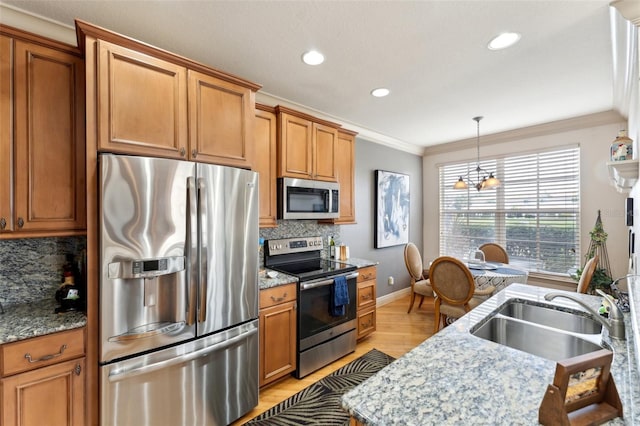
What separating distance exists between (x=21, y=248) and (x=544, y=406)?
2695mm

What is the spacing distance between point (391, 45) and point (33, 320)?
9.17 ft

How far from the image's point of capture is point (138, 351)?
1.56 m

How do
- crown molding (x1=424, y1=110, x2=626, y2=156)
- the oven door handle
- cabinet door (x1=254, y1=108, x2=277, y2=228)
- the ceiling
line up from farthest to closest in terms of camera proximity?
1. crown molding (x1=424, y1=110, x2=626, y2=156)
2. cabinet door (x1=254, y1=108, x2=277, y2=228)
3. the oven door handle
4. the ceiling

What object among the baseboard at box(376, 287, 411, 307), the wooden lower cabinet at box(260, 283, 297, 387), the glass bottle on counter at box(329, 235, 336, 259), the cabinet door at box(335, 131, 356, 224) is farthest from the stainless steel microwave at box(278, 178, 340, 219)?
the baseboard at box(376, 287, 411, 307)

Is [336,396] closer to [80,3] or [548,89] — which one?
[80,3]

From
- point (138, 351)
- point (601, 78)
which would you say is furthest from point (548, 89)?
point (138, 351)

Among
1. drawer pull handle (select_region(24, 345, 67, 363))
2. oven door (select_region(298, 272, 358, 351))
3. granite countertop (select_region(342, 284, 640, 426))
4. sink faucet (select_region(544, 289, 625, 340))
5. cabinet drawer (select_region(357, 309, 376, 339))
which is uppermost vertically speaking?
sink faucet (select_region(544, 289, 625, 340))

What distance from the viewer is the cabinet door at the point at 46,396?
51.7 inches

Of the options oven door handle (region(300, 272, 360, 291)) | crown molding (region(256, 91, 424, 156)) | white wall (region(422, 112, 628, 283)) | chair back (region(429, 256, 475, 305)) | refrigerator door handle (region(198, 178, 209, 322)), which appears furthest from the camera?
white wall (region(422, 112, 628, 283))

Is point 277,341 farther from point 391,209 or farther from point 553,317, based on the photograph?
point 391,209

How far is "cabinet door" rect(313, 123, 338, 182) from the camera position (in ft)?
9.64

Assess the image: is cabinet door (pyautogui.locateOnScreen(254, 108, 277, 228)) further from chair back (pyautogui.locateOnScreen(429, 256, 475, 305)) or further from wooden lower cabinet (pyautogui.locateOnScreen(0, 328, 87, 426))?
chair back (pyautogui.locateOnScreen(429, 256, 475, 305))

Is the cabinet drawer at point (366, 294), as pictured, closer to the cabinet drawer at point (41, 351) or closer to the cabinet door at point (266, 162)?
the cabinet door at point (266, 162)

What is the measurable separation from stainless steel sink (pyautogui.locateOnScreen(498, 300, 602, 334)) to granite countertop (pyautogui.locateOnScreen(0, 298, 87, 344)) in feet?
7.92
